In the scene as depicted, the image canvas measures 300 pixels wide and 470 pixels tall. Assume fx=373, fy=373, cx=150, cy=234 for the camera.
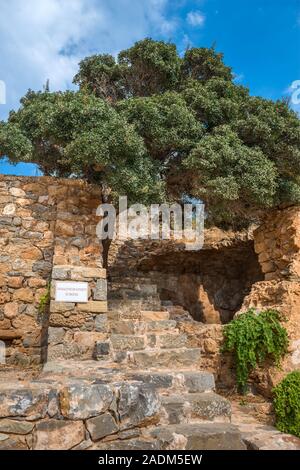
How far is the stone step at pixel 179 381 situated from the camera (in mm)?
4188

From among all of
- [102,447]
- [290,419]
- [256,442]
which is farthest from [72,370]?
[290,419]

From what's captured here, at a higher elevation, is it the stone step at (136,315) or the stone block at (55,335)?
the stone step at (136,315)

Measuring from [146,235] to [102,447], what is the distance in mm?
7314

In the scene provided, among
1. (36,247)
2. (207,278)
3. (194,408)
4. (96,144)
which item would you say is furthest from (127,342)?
(207,278)

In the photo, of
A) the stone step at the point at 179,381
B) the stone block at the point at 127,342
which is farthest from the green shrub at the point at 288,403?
the stone block at the point at 127,342

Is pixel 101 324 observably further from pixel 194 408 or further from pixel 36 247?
pixel 194 408

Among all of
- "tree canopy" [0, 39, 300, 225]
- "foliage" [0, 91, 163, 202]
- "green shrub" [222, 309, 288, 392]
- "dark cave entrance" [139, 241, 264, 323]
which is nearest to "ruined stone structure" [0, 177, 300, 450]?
→ "green shrub" [222, 309, 288, 392]

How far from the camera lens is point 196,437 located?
3.16 metres

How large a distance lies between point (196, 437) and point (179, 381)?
1.16 meters

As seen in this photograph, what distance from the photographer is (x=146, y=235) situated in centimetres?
990

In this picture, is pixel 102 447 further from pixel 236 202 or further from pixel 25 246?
pixel 236 202

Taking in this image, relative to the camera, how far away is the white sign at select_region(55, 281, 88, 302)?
529cm

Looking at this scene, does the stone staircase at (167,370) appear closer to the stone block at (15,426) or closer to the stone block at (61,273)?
the stone block at (15,426)

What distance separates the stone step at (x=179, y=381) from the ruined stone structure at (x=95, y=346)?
12 mm
